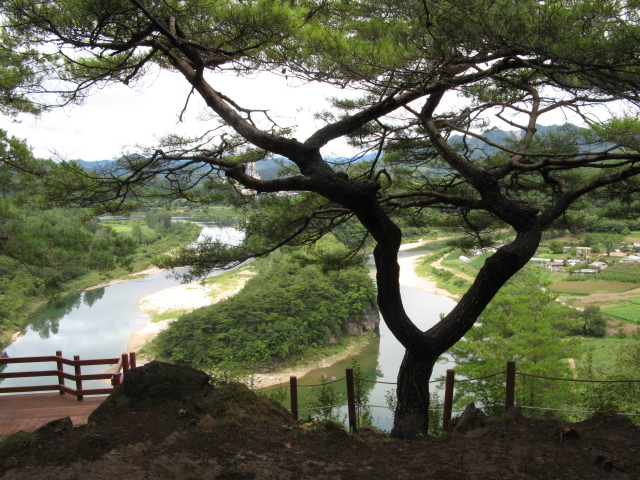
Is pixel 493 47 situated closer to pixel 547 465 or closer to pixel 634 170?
pixel 634 170

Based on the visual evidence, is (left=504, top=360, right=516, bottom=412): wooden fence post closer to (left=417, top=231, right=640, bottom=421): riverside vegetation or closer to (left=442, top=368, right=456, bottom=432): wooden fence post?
(left=442, top=368, right=456, bottom=432): wooden fence post

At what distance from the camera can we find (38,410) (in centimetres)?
438

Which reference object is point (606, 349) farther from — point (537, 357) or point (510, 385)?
point (510, 385)

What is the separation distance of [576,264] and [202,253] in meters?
29.3

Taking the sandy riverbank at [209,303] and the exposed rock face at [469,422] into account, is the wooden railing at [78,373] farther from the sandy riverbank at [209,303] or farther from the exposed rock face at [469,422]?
the sandy riverbank at [209,303]

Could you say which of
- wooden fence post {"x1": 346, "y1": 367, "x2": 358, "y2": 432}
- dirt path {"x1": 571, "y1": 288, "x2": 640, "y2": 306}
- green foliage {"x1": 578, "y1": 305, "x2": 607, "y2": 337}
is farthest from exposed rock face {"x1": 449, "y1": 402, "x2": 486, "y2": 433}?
dirt path {"x1": 571, "y1": 288, "x2": 640, "y2": 306}

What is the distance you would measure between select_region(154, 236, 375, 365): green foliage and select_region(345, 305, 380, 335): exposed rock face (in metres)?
0.25

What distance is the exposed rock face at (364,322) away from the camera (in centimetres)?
1883

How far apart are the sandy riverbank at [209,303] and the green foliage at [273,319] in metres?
0.81

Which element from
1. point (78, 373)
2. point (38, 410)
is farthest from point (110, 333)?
point (38, 410)

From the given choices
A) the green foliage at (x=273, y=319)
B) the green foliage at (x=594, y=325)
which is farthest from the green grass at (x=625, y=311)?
the green foliage at (x=273, y=319)

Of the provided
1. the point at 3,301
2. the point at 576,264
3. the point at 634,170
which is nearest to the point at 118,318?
the point at 3,301

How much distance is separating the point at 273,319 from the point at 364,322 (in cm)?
422

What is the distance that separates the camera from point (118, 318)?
61.9 feet
